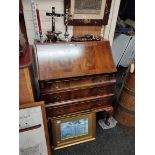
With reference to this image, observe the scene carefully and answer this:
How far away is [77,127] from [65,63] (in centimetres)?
75

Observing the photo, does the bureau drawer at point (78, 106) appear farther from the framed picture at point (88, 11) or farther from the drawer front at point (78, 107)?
the framed picture at point (88, 11)

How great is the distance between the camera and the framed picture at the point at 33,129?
4.54ft

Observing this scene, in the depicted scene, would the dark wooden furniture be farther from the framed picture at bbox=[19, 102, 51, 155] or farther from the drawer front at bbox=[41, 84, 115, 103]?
the framed picture at bbox=[19, 102, 51, 155]

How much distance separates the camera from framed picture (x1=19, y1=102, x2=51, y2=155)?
1.38 metres

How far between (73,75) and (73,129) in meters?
0.68

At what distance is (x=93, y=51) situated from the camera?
63.6 inches

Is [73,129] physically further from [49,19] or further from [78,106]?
[49,19]

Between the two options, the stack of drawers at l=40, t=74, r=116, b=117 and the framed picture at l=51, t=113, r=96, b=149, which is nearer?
the stack of drawers at l=40, t=74, r=116, b=117

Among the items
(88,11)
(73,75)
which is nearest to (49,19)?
(88,11)

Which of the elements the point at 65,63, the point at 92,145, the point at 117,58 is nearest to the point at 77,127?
the point at 92,145

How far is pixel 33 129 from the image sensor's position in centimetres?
149

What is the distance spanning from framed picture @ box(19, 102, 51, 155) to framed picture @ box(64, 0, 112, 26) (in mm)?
868

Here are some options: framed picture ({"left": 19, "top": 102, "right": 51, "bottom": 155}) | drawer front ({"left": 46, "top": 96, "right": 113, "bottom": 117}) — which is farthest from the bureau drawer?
framed picture ({"left": 19, "top": 102, "right": 51, "bottom": 155})
